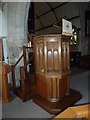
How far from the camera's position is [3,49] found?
599 cm

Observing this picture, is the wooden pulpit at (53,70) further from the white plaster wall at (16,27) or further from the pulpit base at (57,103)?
the white plaster wall at (16,27)

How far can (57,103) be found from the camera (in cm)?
376

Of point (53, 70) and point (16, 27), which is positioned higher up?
point (16, 27)

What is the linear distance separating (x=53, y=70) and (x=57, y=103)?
31.8 inches

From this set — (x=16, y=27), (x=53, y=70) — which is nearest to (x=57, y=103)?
(x=53, y=70)

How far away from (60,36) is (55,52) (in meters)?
0.41

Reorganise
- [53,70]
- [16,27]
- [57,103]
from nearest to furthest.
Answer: [57,103], [53,70], [16,27]

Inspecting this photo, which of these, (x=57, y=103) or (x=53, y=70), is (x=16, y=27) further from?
(x=57, y=103)

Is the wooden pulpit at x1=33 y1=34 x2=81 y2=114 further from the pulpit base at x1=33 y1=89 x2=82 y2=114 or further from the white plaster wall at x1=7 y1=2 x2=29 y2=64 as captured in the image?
the white plaster wall at x1=7 y1=2 x2=29 y2=64

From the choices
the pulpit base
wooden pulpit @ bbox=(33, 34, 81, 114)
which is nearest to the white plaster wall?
wooden pulpit @ bbox=(33, 34, 81, 114)

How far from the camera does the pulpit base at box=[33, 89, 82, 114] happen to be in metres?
3.53

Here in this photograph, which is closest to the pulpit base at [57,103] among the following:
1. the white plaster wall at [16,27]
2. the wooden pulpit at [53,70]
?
the wooden pulpit at [53,70]

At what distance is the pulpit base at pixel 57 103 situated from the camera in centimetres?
353

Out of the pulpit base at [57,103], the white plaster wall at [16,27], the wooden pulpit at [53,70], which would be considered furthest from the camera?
the white plaster wall at [16,27]
